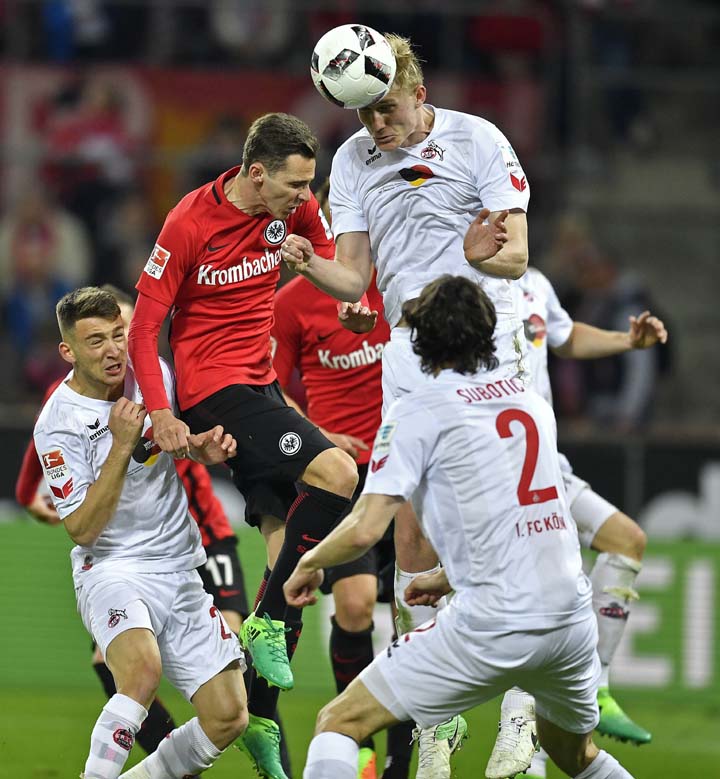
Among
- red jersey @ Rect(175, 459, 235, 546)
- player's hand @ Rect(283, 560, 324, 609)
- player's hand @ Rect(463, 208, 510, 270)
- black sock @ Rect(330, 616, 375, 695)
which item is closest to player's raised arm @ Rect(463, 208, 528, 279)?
player's hand @ Rect(463, 208, 510, 270)

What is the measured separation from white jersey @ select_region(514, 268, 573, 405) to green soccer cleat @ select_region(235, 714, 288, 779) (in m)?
2.14

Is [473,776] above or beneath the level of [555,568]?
beneath

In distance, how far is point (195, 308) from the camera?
6.24 metres

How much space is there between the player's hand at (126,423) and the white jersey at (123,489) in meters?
0.15

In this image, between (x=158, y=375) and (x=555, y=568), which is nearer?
(x=555, y=568)

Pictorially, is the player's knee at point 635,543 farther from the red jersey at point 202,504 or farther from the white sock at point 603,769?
the white sock at point 603,769

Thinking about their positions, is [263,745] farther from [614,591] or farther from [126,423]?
[614,591]

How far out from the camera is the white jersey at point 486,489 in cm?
488

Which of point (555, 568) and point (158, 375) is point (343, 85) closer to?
point (158, 375)

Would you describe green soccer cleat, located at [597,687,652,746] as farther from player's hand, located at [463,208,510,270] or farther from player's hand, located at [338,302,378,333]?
player's hand, located at [463,208,510,270]

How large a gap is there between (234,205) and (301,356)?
1.63 metres

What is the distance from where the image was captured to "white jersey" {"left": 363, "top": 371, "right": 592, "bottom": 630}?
4879mm

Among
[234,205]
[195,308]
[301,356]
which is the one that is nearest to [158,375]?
[195,308]

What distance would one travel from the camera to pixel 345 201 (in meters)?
6.26
